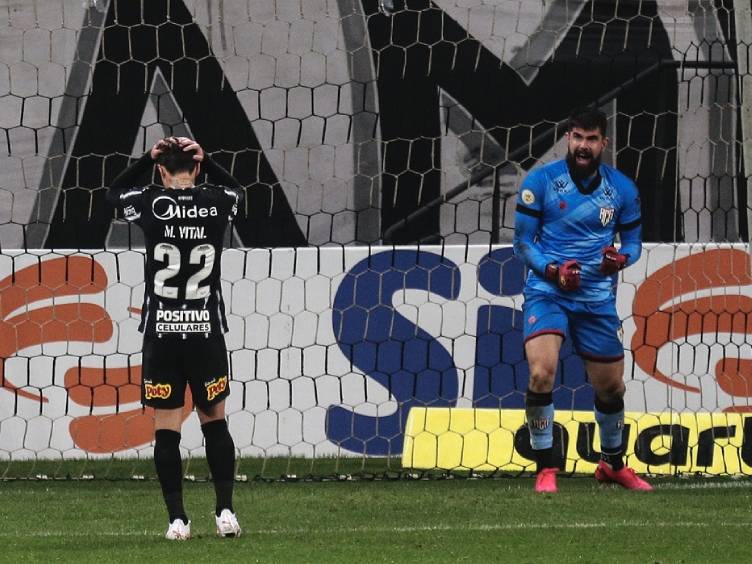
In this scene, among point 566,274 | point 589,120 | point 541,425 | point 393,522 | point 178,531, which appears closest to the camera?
point 178,531

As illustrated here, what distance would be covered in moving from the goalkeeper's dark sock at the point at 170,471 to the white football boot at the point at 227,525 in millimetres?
135

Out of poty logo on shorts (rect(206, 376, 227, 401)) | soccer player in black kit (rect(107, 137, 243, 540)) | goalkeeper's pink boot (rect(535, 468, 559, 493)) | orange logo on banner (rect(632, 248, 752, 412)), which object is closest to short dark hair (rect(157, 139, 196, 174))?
soccer player in black kit (rect(107, 137, 243, 540))

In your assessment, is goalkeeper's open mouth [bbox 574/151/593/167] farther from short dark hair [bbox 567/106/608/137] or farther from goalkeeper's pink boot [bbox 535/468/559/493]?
goalkeeper's pink boot [bbox 535/468/559/493]

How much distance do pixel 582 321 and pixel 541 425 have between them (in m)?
0.57

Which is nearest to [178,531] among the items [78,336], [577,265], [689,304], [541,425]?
[541,425]

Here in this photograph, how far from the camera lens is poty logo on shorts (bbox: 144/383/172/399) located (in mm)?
6449

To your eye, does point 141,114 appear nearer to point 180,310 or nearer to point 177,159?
point 177,159

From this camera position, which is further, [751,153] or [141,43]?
[141,43]

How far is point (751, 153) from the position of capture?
8.91m

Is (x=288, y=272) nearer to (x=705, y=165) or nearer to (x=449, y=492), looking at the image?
(x=449, y=492)

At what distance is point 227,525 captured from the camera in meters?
6.38

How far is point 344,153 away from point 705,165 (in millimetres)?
2230

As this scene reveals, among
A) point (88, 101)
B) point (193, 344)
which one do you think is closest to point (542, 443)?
point (193, 344)

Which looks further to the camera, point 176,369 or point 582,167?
point 582,167
